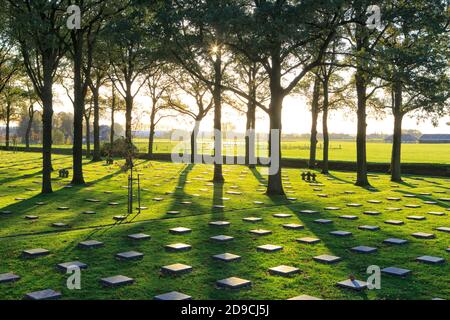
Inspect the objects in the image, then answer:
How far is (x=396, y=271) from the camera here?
650 centimetres

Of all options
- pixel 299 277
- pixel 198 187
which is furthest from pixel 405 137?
pixel 299 277

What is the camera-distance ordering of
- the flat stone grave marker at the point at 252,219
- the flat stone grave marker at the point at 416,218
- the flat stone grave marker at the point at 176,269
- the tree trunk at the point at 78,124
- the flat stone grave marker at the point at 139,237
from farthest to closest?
the tree trunk at the point at 78,124, the flat stone grave marker at the point at 416,218, the flat stone grave marker at the point at 252,219, the flat stone grave marker at the point at 139,237, the flat stone grave marker at the point at 176,269

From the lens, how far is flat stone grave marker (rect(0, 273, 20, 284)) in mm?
5918

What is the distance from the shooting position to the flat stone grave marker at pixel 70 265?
6430mm

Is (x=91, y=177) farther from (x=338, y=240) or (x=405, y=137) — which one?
(x=405, y=137)

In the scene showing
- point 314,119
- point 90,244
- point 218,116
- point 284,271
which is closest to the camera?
point 284,271

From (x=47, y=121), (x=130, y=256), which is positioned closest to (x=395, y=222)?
(x=130, y=256)

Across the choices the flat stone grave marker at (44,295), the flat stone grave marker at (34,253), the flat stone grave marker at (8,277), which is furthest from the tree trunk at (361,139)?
the flat stone grave marker at (44,295)

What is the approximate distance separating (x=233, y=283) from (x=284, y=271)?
98 cm

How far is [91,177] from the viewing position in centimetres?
2225

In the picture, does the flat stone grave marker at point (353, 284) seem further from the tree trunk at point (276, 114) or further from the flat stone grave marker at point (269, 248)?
the tree trunk at point (276, 114)

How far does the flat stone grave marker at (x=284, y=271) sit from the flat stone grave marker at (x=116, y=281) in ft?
6.93

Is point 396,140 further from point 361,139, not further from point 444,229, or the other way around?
point 444,229
